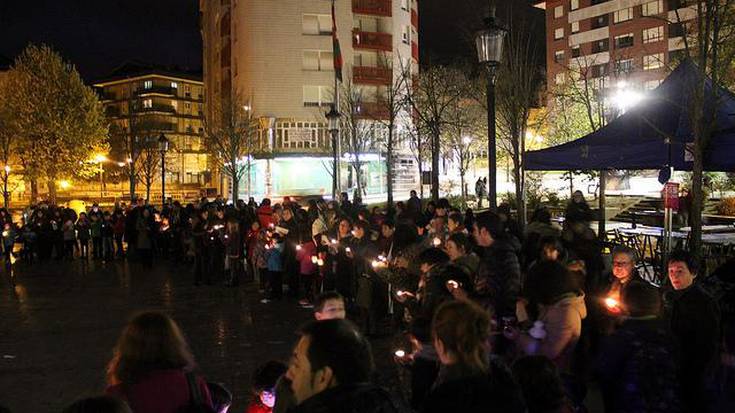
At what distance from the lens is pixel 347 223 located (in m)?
11.2

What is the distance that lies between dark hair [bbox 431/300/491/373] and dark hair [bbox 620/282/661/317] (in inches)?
53.3

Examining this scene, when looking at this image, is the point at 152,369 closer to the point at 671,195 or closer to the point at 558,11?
the point at 671,195

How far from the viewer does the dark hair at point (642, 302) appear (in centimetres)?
420

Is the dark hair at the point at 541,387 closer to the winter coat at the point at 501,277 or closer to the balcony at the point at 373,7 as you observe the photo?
the winter coat at the point at 501,277

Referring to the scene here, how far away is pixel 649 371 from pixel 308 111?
45905mm

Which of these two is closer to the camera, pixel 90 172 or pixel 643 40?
pixel 90 172

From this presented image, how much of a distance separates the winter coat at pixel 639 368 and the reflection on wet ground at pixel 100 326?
4084mm

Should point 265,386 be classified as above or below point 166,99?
below

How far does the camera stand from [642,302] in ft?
13.8

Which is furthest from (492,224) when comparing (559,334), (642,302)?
(642,302)

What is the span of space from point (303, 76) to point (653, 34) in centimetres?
4627

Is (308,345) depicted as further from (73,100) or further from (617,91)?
(73,100)

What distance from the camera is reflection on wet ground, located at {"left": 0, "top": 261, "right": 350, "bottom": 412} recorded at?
7887 millimetres

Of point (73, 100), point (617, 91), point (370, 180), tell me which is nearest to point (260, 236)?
point (617, 91)
